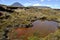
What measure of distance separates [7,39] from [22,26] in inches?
420

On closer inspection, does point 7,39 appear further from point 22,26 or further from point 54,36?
point 22,26

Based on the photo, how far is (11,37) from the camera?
24.0m

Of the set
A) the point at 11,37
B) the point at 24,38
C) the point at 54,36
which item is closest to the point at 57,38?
the point at 54,36

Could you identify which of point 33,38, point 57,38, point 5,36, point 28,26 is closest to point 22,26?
point 28,26

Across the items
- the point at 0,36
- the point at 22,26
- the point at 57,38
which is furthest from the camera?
the point at 22,26

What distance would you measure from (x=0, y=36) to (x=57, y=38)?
810cm

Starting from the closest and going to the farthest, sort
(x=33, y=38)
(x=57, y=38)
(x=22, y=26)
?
(x=57, y=38), (x=33, y=38), (x=22, y=26)

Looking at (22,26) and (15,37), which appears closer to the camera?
(15,37)

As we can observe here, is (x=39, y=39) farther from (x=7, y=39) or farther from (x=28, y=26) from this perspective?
(x=28, y=26)

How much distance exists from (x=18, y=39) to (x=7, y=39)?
152 centimetres

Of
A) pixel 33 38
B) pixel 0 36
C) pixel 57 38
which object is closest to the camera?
pixel 57 38

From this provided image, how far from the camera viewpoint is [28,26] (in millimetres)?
34156

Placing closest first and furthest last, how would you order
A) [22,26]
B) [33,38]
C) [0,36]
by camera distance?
[33,38] → [0,36] → [22,26]

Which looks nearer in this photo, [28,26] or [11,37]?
[11,37]
